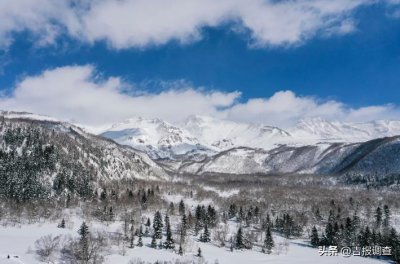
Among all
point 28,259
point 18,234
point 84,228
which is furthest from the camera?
point 18,234

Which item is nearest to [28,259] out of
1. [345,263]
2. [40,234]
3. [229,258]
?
[40,234]

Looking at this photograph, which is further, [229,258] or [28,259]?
[229,258]

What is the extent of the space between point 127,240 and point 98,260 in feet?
125

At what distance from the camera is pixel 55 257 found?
160m

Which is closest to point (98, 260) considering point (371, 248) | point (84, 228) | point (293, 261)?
point (84, 228)

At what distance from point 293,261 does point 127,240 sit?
67159 mm

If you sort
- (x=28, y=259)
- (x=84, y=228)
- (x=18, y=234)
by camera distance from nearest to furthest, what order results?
(x=28, y=259) < (x=84, y=228) < (x=18, y=234)

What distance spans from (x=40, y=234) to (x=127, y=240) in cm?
3558

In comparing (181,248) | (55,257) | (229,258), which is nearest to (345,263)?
(229,258)

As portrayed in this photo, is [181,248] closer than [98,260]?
No

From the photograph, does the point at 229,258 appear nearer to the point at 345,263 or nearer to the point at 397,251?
the point at 345,263

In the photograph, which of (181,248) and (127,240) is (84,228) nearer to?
(127,240)

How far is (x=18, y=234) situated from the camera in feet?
646

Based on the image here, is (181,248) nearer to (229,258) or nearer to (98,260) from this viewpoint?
(229,258)
